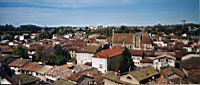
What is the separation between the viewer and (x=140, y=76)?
450cm

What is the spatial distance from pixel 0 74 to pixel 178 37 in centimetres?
565

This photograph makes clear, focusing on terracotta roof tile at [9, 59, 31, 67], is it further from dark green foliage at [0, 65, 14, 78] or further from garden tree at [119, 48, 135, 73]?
garden tree at [119, 48, 135, 73]

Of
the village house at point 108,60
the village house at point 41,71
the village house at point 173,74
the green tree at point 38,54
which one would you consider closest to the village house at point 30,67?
the village house at point 41,71

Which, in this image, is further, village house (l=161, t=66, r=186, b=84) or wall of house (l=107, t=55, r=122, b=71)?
wall of house (l=107, t=55, r=122, b=71)

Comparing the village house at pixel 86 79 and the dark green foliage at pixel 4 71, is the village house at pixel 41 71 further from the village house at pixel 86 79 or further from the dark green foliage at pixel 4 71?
the dark green foliage at pixel 4 71

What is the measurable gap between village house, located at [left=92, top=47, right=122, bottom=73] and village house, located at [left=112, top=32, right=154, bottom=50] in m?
0.26

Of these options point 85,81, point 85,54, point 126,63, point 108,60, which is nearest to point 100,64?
point 108,60

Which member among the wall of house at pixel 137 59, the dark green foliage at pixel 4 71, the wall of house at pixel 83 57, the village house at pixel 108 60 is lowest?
the wall of house at pixel 83 57

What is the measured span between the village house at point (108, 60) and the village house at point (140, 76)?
0.50 metres

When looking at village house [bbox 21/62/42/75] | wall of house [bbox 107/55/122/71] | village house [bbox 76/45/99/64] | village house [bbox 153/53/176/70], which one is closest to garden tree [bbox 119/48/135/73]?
wall of house [bbox 107/55/122/71]

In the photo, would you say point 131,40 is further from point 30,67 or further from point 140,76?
point 30,67

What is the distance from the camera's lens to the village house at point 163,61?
5.95 metres

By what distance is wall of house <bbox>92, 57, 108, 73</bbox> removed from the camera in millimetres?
5741

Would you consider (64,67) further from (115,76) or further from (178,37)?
(178,37)
